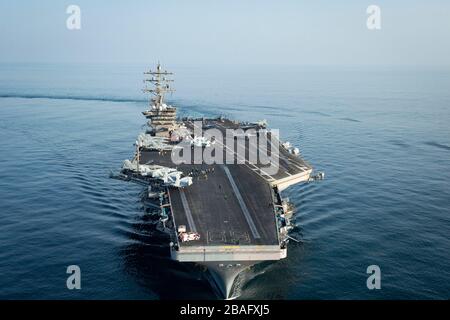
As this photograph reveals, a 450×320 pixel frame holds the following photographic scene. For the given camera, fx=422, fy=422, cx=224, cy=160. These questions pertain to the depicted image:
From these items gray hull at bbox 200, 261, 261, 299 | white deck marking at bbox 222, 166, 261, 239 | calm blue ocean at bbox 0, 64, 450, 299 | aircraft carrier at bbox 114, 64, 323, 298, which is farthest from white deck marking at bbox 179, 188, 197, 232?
white deck marking at bbox 222, 166, 261, 239

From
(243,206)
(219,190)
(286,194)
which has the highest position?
(219,190)

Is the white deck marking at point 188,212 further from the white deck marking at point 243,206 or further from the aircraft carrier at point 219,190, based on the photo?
the white deck marking at point 243,206

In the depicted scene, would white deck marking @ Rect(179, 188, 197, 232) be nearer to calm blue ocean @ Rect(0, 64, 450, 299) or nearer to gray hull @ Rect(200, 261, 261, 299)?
gray hull @ Rect(200, 261, 261, 299)

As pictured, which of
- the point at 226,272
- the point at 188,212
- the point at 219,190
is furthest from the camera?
the point at 219,190

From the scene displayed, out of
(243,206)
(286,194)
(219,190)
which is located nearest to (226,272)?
(243,206)

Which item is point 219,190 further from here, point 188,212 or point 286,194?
point 286,194

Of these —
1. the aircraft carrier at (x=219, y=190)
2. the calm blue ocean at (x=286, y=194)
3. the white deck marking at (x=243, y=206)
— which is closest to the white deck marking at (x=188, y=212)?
the aircraft carrier at (x=219, y=190)

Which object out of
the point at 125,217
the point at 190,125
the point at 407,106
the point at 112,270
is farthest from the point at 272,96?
the point at 112,270
